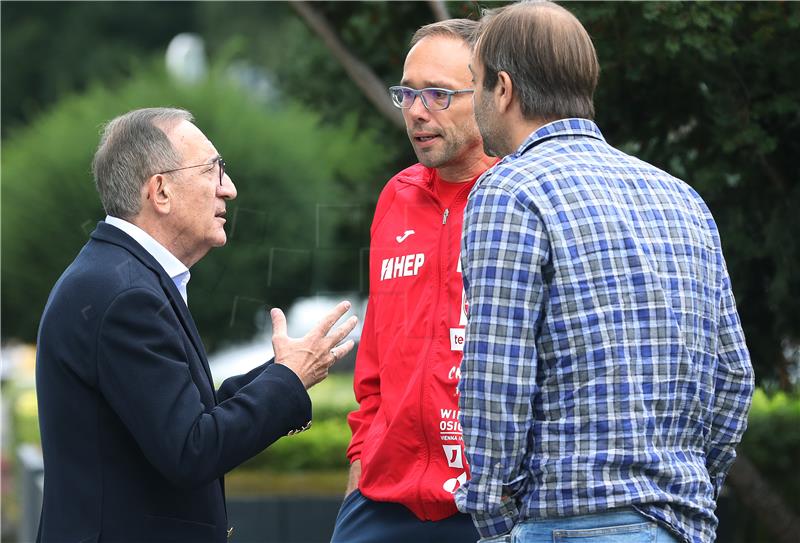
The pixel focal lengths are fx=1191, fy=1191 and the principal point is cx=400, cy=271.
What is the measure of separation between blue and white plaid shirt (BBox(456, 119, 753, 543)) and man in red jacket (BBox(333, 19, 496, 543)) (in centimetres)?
76

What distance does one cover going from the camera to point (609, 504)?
2.23 metres

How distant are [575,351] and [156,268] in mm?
1124

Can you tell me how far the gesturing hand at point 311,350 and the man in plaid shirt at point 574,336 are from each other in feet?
2.30

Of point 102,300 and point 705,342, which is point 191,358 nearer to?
point 102,300

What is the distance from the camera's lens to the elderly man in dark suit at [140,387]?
266 centimetres

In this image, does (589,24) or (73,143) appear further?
(73,143)

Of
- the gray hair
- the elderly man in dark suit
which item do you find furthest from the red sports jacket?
the gray hair

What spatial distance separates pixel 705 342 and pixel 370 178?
434cm

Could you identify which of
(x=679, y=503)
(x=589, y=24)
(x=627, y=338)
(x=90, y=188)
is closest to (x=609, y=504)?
(x=679, y=503)

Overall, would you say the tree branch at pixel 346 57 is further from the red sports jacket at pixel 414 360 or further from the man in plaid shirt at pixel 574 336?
the man in plaid shirt at pixel 574 336

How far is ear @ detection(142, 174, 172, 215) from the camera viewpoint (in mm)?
2980

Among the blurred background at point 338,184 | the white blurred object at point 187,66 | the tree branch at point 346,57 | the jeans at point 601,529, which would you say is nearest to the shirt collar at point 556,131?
the jeans at point 601,529

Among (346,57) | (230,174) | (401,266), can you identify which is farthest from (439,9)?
(230,174)

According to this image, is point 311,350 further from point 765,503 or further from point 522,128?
point 765,503
